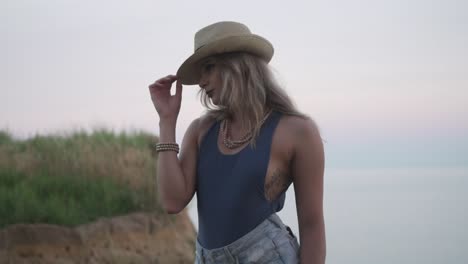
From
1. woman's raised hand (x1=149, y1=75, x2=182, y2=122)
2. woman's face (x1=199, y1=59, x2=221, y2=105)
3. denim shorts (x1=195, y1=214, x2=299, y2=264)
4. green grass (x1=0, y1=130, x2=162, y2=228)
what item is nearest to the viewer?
denim shorts (x1=195, y1=214, x2=299, y2=264)

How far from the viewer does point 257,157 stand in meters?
2.68

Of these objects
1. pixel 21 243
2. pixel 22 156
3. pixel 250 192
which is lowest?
pixel 21 243

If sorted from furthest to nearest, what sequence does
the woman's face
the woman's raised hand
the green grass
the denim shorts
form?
the green grass → the woman's raised hand → the woman's face → the denim shorts

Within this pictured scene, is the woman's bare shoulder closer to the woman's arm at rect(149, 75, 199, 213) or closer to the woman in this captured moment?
the woman

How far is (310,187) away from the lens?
2693 millimetres

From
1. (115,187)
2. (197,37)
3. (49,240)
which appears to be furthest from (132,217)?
(197,37)

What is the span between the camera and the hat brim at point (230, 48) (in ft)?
9.29

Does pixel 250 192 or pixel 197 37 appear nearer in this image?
pixel 250 192

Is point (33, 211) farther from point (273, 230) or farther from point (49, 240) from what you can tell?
point (273, 230)

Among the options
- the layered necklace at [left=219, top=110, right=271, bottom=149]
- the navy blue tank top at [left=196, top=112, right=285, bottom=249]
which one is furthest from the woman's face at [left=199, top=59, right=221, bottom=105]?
the navy blue tank top at [left=196, top=112, right=285, bottom=249]

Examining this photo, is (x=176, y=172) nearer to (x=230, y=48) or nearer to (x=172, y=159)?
(x=172, y=159)

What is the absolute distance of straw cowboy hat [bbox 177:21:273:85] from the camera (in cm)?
284

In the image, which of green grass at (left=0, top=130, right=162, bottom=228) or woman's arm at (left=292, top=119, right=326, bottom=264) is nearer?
woman's arm at (left=292, top=119, right=326, bottom=264)

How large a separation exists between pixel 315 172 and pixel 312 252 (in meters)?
0.35
